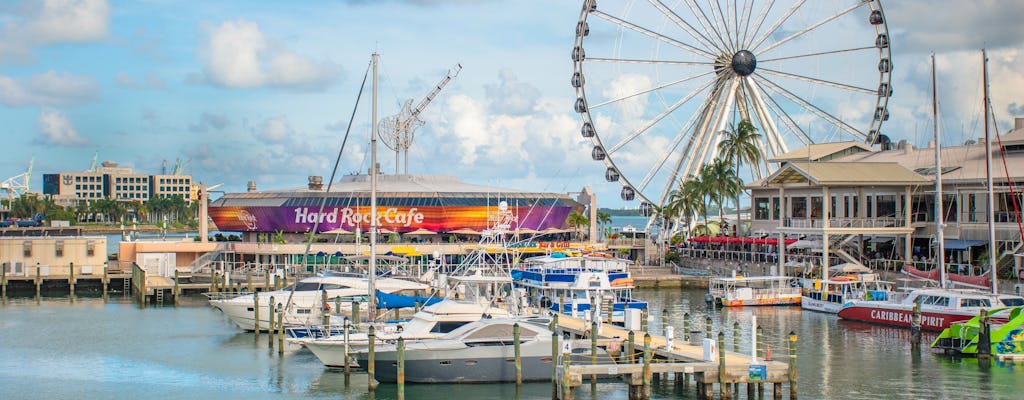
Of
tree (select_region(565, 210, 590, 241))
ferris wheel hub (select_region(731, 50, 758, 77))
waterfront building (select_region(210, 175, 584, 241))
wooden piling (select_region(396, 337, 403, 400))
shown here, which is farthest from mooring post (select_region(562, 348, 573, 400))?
tree (select_region(565, 210, 590, 241))

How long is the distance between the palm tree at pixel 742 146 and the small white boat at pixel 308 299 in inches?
1788

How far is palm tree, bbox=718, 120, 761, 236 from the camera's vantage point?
335 ft

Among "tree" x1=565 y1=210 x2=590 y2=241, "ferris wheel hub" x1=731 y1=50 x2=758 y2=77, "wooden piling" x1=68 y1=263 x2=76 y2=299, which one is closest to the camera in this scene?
"wooden piling" x1=68 y1=263 x2=76 y2=299

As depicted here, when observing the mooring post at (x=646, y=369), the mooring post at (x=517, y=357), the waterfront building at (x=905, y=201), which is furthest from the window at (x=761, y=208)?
the mooring post at (x=646, y=369)

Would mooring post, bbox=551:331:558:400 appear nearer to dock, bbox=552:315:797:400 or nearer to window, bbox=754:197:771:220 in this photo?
dock, bbox=552:315:797:400

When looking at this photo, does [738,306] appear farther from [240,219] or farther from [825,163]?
[240,219]

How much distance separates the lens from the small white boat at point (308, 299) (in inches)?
2343

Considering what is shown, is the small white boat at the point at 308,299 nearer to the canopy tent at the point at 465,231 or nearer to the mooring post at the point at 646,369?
the mooring post at the point at 646,369

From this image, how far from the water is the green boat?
0.99 metres

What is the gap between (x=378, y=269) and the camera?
285ft

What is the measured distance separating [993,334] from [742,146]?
53.9 metres

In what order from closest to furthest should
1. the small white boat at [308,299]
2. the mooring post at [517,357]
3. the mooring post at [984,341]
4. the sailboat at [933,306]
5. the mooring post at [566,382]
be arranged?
1. the mooring post at [566,382]
2. the mooring post at [517,357]
3. the mooring post at [984,341]
4. the sailboat at [933,306]
5. the small white boat at [308,299]

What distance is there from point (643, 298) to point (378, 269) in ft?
64.6

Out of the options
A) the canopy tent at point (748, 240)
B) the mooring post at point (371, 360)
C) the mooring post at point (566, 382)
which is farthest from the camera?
the canopy tent at point (748, 240)
